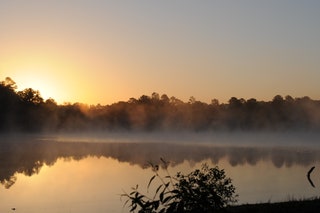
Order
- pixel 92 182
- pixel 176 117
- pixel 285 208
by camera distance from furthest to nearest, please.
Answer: pixel 176 117, pixel 92 182, pixel 285 208

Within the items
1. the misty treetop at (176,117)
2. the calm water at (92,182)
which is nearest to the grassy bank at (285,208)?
the calm water at (92,182)

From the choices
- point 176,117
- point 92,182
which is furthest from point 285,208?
point 176,117

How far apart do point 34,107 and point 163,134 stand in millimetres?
27808

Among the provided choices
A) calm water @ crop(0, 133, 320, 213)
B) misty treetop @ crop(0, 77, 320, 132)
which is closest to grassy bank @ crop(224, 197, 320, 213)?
calm water @ crop(0, 133, 320, 213)

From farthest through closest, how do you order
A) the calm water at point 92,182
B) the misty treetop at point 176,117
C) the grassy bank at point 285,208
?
the misty treetop at point 176,117 < the calm water at point 92,182 < the grassy bank at point 285,208

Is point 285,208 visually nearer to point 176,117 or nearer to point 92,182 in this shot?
point 92,182

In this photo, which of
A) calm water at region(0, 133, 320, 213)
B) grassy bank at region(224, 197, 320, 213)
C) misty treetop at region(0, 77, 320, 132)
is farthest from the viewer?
misty treetop at region(0, 77, 320, 132)

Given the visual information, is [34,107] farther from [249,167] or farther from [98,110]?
[249,167]

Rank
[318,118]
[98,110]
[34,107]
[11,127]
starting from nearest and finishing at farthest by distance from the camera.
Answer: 1. [11,127]
2. [34,107]
3. [318,118]
4. [98,110]

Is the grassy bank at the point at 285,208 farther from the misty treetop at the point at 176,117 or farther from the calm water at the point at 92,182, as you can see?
the misty treetop at the point at 176,117

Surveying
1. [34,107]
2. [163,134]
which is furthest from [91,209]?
[163,134]

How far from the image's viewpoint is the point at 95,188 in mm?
20531

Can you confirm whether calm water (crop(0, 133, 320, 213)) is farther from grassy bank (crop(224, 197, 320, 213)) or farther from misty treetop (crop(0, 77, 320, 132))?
misty treetop (crop(0, 77, 320, 132))

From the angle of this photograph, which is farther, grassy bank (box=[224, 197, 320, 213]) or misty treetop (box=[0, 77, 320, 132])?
misty treetop (box=[0, 77, 320, 132])
